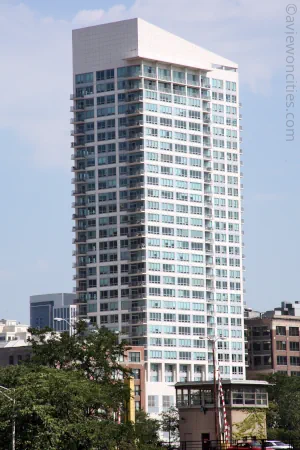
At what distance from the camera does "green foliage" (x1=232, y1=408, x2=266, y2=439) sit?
141750 millimetres

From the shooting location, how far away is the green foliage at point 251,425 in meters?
142

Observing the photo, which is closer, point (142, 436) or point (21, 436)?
point (21, 436)

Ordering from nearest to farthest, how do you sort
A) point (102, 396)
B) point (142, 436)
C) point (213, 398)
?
point (102, 396)
point (142, 436)
point (213, 398)

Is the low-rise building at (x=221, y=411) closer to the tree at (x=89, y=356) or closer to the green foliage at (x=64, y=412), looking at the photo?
the green foliage at (x=64, y=412)

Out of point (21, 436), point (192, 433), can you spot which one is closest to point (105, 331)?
point (192, 433)

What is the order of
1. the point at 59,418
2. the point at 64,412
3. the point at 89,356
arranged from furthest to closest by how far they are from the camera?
1. the point at 89,356
2. the point at 64,412
3. the point at 59,418

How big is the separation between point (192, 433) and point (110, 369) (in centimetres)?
1080

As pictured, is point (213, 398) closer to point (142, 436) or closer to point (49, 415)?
point (142, 436)

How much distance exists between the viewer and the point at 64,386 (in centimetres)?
11919

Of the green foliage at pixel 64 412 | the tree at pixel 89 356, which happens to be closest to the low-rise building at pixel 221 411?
the green foliage at pixel 64 412

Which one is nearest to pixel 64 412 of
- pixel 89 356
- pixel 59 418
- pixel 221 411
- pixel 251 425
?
pixel 59 418

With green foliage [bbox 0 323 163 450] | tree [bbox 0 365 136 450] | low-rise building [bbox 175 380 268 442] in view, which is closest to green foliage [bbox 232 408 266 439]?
low-rise building [bbox 175 380 268 442]

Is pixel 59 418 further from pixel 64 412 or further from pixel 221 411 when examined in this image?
pixel 221 411

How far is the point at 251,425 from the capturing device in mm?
143000
